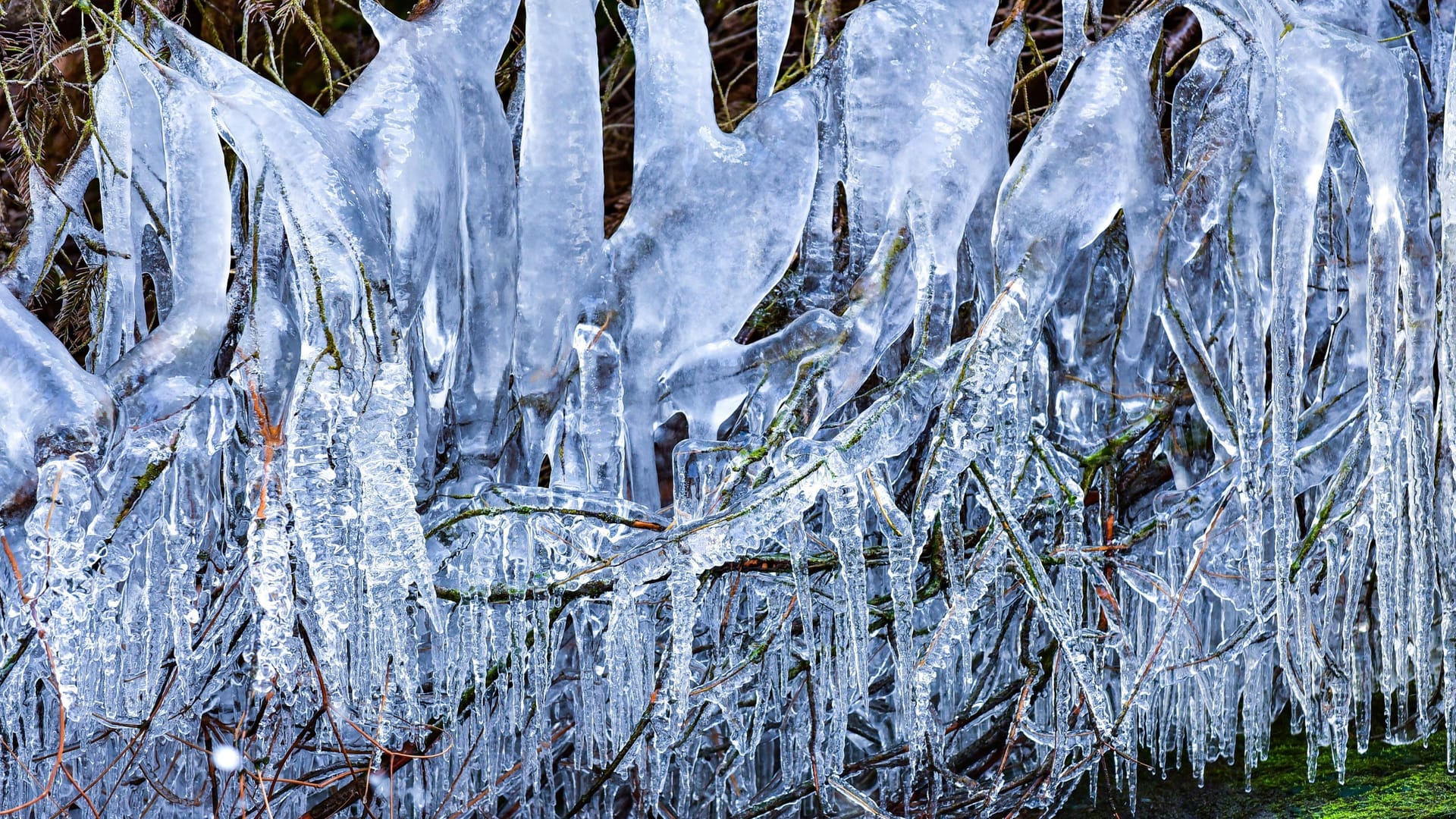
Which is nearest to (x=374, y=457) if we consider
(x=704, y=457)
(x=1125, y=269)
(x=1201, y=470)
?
(x=704, y=457)

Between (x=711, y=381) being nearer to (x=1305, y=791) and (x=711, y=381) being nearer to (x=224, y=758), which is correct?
(x=224, y=758)

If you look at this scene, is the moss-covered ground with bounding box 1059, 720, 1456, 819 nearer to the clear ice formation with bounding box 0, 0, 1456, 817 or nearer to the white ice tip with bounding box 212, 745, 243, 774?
the clear ice formation with bounding box 0, 0, 1456, 817

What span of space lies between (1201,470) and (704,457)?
1.14 meters

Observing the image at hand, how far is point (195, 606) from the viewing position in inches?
93.0

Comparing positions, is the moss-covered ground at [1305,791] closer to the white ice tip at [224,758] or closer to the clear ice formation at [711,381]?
the clear ice formation at [711,381]

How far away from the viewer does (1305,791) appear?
99.8 inches

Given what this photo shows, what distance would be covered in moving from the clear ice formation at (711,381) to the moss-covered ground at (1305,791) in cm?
17

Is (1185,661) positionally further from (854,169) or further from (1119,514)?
(854,169)

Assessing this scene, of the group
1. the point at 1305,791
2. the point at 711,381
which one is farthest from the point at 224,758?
the point at 1305,791

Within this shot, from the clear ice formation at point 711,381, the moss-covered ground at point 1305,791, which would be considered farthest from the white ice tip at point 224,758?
the moss-covered ground at point 1305,791

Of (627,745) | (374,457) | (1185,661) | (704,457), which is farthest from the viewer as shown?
(1185,661)

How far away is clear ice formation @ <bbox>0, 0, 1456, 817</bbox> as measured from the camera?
1971mm

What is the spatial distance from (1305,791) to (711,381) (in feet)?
5.17

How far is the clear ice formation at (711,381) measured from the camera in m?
1.97
